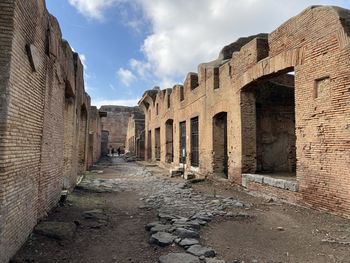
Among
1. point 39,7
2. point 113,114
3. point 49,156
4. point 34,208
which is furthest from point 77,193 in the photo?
point 113,114

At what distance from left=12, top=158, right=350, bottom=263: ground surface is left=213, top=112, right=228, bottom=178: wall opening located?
3.25 m

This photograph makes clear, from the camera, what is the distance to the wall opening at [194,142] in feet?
48.4

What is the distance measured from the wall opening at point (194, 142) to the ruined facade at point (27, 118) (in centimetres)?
829

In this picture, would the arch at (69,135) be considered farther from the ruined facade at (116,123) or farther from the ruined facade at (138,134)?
the ruined facade at (116,123)

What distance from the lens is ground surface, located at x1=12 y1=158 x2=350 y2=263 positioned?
14.5 feet

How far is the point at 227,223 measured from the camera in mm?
6211

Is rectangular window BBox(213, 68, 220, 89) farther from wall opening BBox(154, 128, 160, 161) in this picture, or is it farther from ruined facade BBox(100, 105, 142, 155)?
ruined facade BBox(100, 105, 142, 155)

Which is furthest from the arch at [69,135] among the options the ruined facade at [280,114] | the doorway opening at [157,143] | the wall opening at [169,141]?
the doorway opening at [157,143]

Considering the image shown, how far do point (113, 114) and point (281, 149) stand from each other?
34266 millimetres

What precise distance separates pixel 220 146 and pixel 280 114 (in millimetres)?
2624

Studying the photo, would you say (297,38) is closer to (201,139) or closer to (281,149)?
(281,149)

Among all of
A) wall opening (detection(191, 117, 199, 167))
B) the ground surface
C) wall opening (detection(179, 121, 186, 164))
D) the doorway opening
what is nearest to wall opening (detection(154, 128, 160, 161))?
the doorway opening

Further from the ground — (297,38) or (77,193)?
(297,38)

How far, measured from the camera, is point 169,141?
803 inches
